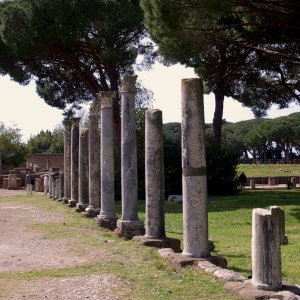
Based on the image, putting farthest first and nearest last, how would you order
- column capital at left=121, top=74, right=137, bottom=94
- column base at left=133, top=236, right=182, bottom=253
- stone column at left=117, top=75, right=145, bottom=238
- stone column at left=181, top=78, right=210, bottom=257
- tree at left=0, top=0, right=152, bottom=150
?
1. tree at left=0, top=0, right=152, bottom=150
2. column capital at left=121, top=74, right=137, bottom=94
3. stone column at left=117, top=75, right=145, bottom=238
4. column base at left=133, top=236, right=182, bottom=253
5. stone column at left=181, top=78, right=210, bottom=257

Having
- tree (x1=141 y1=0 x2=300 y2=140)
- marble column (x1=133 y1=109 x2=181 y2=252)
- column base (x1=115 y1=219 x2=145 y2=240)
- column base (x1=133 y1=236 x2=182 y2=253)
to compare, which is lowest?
column base (x1=133 y1=236 x2=182 y2=253)

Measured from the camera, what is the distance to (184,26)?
1911cm

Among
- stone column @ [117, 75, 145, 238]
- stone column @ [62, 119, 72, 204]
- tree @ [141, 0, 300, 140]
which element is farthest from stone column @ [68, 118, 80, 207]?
stone column @ [117, 75, 145, 238]

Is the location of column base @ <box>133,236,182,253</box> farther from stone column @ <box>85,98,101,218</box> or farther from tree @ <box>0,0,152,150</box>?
tree @ <box>0,0,152,150</box>

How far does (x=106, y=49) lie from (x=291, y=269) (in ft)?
64.4

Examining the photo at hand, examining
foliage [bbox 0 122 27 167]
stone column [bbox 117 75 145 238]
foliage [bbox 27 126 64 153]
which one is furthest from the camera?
foliage [bbox 27 126 64 153]

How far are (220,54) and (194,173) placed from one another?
18.7 meters

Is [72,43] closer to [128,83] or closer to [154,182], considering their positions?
[128,83]

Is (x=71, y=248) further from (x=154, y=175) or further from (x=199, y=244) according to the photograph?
(x=199, y=244)

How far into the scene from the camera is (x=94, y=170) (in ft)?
56.2

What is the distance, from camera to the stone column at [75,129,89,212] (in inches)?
744

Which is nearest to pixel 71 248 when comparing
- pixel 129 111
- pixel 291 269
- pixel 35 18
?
pixel 129 111

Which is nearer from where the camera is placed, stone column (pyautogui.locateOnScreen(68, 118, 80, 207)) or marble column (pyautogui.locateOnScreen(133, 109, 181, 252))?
marble column (pyautogui.locateOnScreen(133, 109, 181, 252))

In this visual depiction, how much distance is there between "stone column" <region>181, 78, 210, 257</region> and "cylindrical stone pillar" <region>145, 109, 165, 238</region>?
209 centimetres
